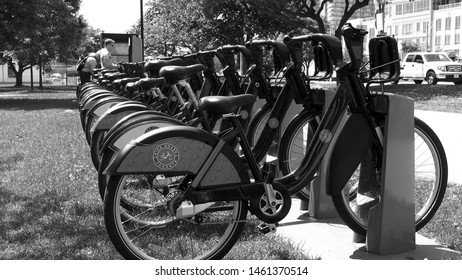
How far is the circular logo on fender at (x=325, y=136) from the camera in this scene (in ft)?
13.4

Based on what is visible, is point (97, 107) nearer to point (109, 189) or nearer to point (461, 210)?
point (109, 189)

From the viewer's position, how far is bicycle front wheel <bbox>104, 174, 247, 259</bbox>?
11.1 feet

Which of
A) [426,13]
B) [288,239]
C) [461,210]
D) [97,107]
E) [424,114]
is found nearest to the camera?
[288,239]

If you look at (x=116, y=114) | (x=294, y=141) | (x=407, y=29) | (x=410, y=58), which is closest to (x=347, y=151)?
(x=294, y=141)

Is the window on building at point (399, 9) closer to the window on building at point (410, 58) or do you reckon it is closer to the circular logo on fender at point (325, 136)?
the window on building at point (410, 58)

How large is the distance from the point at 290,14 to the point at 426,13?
62.1 metres

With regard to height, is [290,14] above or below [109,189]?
above

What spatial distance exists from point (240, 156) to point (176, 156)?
0.60 meters

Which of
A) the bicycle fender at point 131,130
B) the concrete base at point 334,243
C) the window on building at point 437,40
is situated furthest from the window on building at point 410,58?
the window on building at point 437,40

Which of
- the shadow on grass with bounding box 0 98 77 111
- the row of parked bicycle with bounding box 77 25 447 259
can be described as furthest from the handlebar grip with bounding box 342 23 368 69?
the shadow on grass with bounding box 0 98 77 111

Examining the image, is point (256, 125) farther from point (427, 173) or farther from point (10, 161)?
point (10, 161)

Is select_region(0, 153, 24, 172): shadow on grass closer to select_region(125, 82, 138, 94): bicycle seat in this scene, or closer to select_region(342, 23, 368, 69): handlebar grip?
select_region(125, 82, 138, 94): bicycle seat

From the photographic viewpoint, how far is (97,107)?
5.84 m

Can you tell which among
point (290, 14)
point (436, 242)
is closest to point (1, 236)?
point (436, 242)
